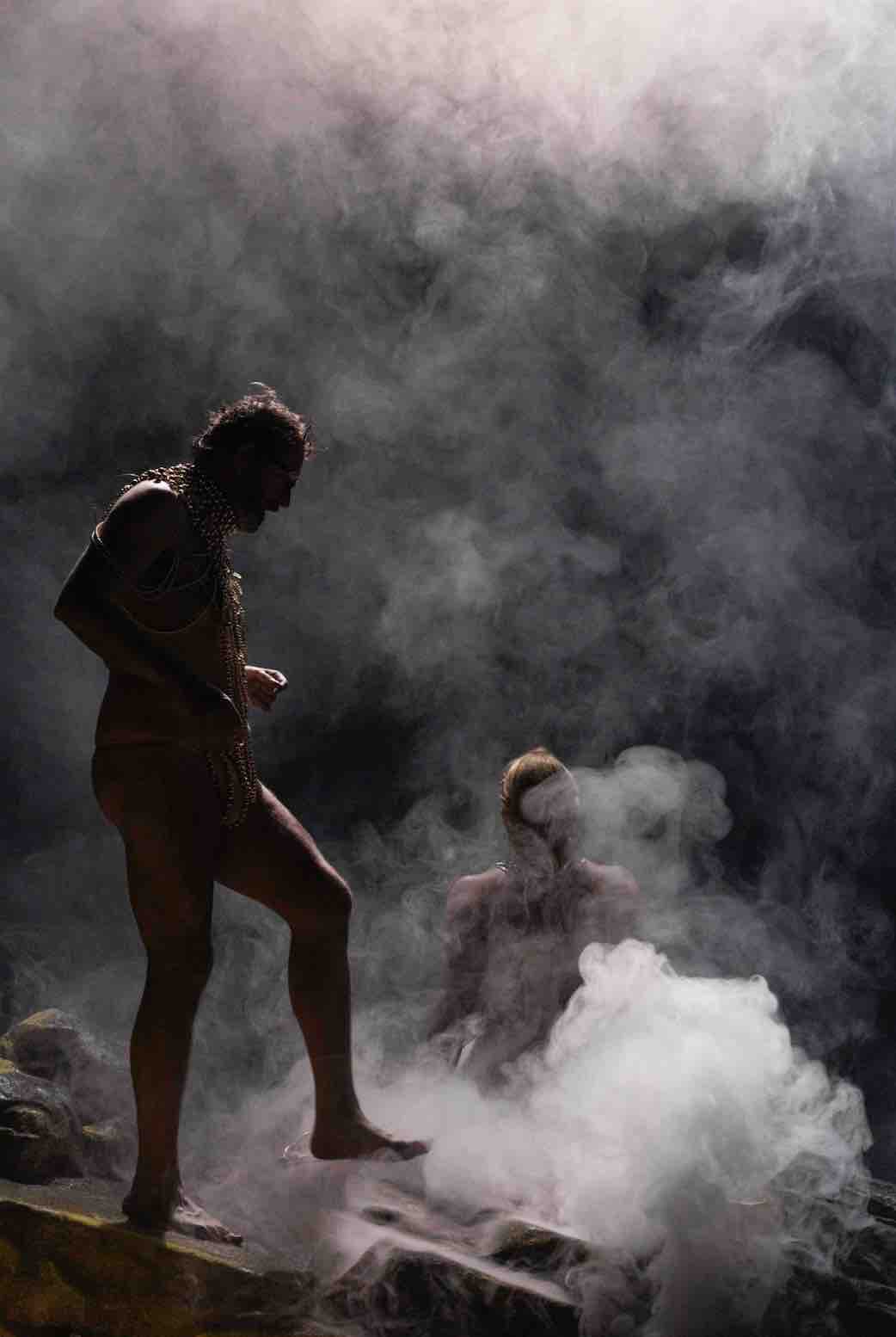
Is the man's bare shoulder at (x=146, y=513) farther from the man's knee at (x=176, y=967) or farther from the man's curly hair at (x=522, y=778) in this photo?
the man's curly hair at (x=522, y=778)

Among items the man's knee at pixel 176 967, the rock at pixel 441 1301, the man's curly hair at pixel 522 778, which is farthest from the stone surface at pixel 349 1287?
the man's curly hair at pixel 522 778

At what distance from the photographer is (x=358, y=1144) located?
320 centimetres

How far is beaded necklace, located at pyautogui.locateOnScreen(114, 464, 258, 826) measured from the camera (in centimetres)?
315

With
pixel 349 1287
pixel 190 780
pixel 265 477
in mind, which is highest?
pixel 265 477

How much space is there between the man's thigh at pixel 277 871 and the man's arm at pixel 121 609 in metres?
0.34

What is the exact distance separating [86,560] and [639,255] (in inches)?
128

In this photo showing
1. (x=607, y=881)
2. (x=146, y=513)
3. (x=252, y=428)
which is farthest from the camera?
(x=607, y=881)

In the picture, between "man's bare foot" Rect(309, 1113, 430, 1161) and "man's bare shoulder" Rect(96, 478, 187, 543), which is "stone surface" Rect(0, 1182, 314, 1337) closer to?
"man's bare foot" Rect(309, 1113, 430, 1161)

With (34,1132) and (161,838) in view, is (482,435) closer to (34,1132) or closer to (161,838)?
(161,838)

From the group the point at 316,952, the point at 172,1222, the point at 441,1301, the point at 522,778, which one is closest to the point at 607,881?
the point at 522,778

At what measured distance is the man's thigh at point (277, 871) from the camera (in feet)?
10.5

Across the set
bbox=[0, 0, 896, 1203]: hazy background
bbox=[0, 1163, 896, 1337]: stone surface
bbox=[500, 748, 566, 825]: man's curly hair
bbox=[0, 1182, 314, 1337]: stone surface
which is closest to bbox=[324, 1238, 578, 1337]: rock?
bbox=[0, 1163, 896, 1337]: stone surface

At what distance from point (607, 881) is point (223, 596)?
1.50 meters

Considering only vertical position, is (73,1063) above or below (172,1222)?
above
